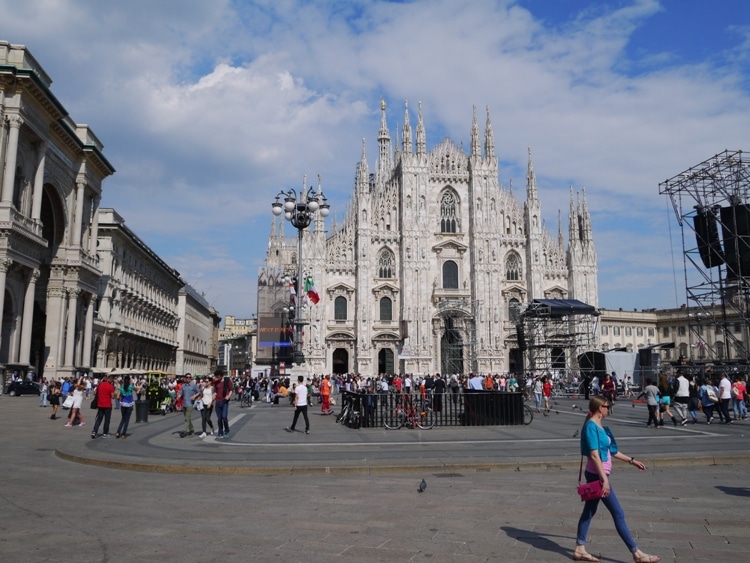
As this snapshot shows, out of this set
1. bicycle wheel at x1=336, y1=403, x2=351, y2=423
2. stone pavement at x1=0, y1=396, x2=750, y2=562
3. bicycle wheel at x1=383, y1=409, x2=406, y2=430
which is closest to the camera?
stone pavement at x1=0, y1=396, x2=750, y2=562

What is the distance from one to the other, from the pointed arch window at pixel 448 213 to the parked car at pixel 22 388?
34.3 meters

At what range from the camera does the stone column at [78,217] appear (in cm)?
3819

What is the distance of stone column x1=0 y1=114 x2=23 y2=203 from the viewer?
2850cm

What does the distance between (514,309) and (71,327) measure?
31023mm

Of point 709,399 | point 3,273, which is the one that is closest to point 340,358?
point 3,273

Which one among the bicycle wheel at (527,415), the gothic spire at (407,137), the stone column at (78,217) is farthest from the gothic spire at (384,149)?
the bicycle wheel at (527,415)

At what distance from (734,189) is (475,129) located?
29.4m

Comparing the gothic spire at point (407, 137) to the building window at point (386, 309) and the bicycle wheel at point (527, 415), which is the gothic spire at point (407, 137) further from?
the bicycle wheel at point (527, 415)

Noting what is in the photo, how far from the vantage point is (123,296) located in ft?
170

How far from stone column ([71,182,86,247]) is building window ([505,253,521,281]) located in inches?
1341

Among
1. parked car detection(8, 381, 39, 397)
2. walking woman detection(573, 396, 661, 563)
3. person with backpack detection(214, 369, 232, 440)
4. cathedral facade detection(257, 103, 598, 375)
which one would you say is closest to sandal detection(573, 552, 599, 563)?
walking woman detection(573, 396, 661, 563)

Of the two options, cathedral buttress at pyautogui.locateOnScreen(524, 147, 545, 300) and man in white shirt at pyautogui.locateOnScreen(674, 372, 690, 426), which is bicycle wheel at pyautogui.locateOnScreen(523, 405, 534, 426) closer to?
man in white shirt at pyautogui.locateOnScreen(674, 372, 690, 426)

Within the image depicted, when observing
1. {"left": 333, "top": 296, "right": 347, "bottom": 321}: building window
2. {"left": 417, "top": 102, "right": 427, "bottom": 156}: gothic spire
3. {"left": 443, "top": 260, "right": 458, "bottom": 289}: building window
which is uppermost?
{"left": 417, "top": 102, "right": 427, "bottom": 156}: gothic spire

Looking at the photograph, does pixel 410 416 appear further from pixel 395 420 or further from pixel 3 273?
pixel 3 273
